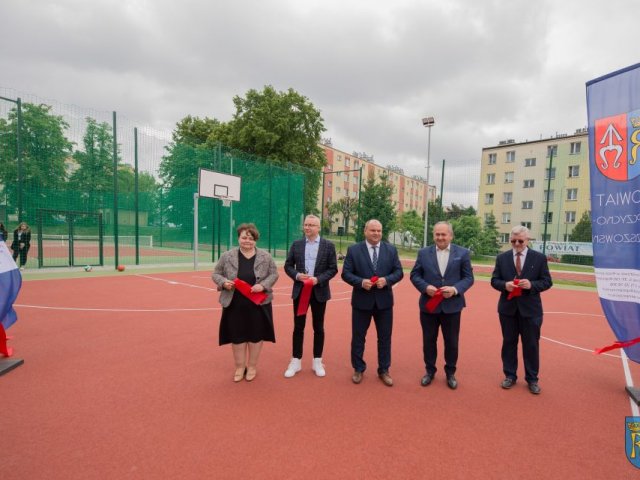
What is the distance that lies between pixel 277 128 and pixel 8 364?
75.1ft

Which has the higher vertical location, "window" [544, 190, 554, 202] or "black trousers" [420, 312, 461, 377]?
"window" [544, 190, 554, 202]

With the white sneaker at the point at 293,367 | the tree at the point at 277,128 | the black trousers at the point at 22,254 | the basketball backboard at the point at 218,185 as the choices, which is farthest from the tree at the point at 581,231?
the black trousers at the point at 22,254

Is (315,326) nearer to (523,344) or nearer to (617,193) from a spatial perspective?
(523,344)

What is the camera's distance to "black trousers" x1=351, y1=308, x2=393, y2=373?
393 centimetres

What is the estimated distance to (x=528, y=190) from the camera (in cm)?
3347

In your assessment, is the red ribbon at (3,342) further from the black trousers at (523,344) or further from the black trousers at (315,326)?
the black trousers at (523,344)

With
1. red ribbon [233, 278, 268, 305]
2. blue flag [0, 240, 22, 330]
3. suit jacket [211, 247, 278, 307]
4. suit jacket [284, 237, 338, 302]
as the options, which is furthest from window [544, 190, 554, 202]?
blue flag [0, 240, 22, 330]

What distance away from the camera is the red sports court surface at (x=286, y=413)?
2.51m

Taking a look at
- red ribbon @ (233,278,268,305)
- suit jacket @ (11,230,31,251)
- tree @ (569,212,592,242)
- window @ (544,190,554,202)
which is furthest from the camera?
tree @ (569,212,592,242)

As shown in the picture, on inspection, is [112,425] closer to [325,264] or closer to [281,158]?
[325,264]

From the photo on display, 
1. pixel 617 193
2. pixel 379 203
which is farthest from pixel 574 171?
pixel 617 193

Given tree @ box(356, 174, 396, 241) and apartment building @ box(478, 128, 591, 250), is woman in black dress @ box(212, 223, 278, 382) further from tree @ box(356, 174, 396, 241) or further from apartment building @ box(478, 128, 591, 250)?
apartment building @ box(478, 128, 591, 250)

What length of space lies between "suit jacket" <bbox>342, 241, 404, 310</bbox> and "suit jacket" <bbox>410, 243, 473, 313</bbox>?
0.25 m

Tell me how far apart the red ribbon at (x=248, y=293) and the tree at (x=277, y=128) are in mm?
21904
